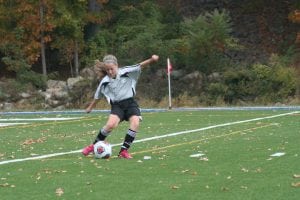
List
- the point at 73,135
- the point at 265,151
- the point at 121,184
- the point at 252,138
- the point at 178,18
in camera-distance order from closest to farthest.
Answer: the point at 121,184 < the point at 265,151 < the point at 252,138 < the point at 73,135 < the point at 178,18

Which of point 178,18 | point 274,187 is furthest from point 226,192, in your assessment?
point 178,18

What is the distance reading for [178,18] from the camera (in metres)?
39.9

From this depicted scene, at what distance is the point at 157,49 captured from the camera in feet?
118

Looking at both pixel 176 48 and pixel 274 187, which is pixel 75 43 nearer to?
pixel 176 48

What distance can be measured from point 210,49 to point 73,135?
16914mm

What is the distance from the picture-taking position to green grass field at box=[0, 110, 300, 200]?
9539 mm

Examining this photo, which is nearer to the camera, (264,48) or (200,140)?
(200,140)

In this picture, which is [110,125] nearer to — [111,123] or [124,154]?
[111,123]

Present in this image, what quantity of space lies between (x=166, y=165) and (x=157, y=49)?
2424cm

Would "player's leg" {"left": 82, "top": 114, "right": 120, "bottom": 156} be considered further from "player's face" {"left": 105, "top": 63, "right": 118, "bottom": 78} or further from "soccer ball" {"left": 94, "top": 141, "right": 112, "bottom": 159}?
"player's face" {"left": 105, "top": 63, "right": 118, "bottom": 78}

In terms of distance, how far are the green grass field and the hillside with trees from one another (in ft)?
41.2

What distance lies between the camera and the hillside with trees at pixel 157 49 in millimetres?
33438

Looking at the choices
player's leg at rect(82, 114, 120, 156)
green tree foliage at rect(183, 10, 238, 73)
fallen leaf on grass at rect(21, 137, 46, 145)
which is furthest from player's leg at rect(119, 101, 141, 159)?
green tree foliage at rect(183, 10, 238, 73)

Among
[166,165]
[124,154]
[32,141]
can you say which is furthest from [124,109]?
[32,141]
